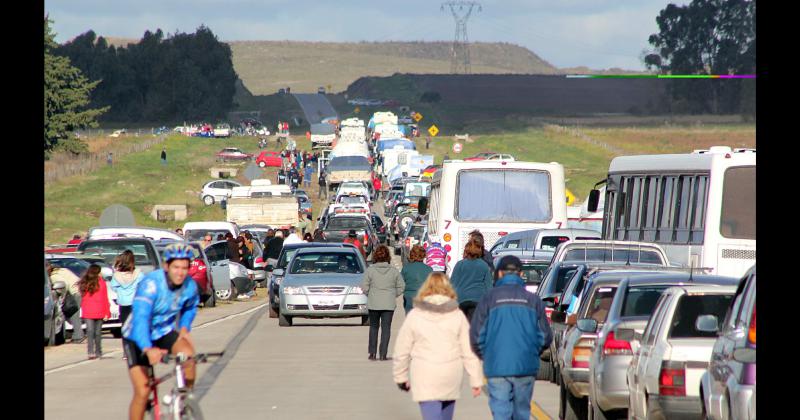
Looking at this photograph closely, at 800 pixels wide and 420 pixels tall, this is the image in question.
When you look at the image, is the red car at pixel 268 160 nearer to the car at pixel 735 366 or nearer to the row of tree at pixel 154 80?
the row of tree at pixel 154 80

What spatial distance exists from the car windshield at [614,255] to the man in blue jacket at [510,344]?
388 inches

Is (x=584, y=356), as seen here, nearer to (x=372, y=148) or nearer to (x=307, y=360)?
Answer: (x=307, y=360)

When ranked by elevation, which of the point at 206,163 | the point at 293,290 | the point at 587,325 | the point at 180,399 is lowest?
the point at 293,290

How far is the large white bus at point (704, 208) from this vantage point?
2294 cm

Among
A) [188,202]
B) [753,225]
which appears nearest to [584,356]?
[753,225]

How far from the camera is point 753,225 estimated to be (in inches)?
886

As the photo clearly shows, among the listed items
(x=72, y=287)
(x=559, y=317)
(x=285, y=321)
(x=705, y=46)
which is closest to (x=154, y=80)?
(x=705, y=46)

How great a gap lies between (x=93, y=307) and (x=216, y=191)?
58008mm

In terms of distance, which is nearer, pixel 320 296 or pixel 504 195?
pixel 320 296

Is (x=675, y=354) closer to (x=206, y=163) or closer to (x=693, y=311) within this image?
(x=693, y=311)

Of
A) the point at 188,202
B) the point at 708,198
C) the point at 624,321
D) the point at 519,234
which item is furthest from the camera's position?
the point at 188,202

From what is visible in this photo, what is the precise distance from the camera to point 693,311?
12055mm

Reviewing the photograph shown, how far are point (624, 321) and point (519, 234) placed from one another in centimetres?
1684

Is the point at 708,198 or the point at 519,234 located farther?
the point at 519,234
